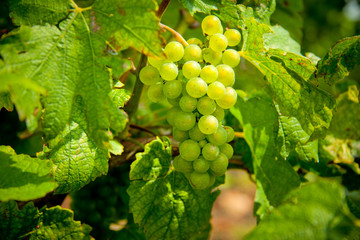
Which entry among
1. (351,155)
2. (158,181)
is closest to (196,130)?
(158,181)

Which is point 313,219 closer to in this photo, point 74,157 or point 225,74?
point 225,74

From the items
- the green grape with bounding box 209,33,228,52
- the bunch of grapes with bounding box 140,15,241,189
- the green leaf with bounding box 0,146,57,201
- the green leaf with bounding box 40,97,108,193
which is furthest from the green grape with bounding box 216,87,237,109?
the green leaf with bounding box 0,146,57,201

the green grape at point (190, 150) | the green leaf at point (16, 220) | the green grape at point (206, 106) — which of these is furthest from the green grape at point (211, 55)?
the green leaf at point (16, 220)

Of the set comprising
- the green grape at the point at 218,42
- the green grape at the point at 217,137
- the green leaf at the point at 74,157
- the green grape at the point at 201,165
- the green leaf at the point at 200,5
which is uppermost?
the green leaf at the point at 200,5

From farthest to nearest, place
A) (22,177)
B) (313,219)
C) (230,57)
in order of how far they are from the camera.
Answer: (230,57) → (22,177) → (313,219)

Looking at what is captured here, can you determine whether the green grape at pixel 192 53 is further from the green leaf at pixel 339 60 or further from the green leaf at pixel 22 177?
the green leaf at pixel 22 177

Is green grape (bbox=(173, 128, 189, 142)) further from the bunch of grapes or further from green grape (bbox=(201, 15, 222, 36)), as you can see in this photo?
green grape (bbox=(201, 15, 222, 36))

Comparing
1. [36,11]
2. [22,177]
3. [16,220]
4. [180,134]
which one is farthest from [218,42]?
[16,220]
